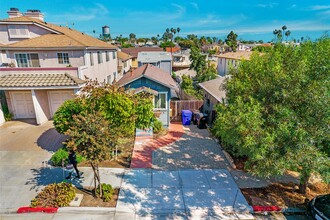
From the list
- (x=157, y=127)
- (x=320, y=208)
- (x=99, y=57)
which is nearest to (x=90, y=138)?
(x=157, y=127)

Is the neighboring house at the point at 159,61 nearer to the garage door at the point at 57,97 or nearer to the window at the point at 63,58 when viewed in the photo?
the window at the point at 63,58

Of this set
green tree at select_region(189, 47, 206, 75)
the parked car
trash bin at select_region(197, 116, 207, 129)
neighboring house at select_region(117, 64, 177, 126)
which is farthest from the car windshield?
green tree at select_region(189, 47, 206, 75)

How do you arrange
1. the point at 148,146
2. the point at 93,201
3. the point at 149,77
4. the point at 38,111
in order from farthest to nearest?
the point at 38,111, the point at 149,77, the point at 148,146, the point at 93,201

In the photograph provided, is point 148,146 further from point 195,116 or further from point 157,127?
point 195,116

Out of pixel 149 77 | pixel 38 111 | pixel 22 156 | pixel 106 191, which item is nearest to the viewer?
pixel 106 191

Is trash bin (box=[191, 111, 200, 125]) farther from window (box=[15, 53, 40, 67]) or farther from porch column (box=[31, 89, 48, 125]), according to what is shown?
window (box=[15, 53, 40, 67])

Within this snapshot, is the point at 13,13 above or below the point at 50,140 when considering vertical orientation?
above

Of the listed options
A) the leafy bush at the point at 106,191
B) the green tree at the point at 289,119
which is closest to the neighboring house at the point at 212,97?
the green tree at the point at 289,119
